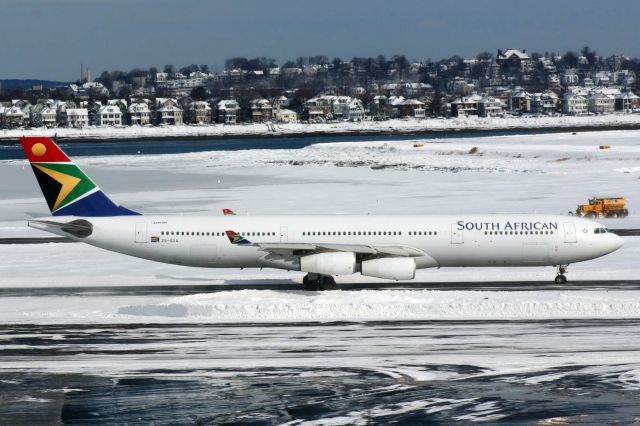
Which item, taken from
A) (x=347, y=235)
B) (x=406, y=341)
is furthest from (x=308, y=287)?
(x=406, y=341)

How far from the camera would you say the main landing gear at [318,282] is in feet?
165

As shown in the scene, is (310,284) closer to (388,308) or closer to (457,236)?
(457,236)

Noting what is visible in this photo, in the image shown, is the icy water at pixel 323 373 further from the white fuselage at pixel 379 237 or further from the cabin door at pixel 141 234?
the cabin door at pixel 141 234

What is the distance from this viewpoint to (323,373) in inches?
1313

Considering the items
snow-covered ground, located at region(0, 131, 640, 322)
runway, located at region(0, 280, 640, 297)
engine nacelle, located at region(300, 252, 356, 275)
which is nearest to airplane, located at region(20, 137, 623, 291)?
engine nacelle, located at region(300, 252, 356, 275)

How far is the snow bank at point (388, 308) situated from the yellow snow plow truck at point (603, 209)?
34.1 metres

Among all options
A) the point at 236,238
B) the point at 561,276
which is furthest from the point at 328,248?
the point at 561,276

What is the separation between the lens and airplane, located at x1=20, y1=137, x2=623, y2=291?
167 feet

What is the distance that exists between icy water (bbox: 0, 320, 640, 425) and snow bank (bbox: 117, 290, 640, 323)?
1.57m

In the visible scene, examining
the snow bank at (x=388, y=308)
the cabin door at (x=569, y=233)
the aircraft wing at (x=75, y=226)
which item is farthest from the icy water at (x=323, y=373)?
the cabin door at (x=569, y=233)

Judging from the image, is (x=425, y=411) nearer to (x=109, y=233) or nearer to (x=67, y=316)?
(x=67, y=316)

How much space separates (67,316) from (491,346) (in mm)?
17194

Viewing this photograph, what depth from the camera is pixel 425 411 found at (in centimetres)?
2903

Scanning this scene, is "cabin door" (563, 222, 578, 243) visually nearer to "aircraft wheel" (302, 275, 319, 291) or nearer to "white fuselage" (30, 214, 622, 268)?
"white fuselage" (30, 214, 622, 268)
